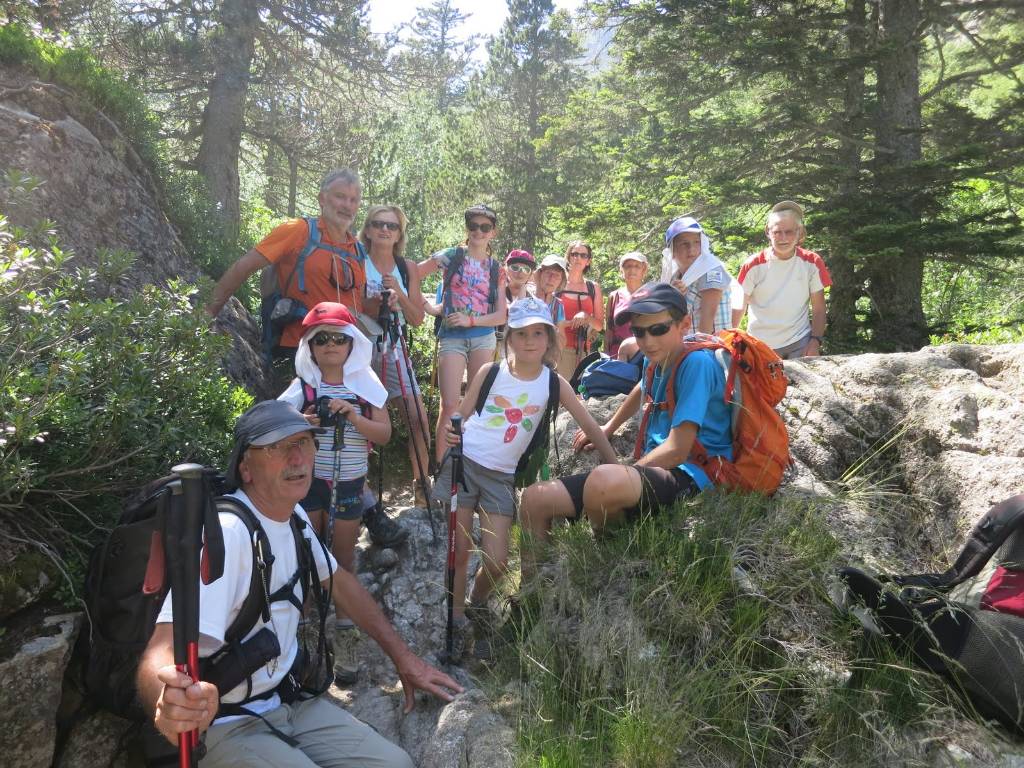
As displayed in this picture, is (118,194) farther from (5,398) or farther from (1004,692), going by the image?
(1004,692)

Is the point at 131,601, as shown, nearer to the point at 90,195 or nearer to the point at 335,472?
the point at 335,472

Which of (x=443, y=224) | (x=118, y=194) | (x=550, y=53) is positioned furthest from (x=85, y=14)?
(x=550, y=53)

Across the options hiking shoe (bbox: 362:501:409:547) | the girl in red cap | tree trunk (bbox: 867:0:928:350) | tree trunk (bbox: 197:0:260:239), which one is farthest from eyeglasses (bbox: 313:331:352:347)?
tree trunk (bbox: 197:0:260:239)

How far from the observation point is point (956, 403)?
15.2 feet

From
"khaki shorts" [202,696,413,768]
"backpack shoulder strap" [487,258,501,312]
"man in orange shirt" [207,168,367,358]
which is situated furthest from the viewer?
"backpack shoulder strap" [487,258,501,312]

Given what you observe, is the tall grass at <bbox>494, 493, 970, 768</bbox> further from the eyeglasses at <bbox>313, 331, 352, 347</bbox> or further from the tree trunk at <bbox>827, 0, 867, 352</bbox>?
the tree trunk at <bbox>827, 0, 867, 352</bbox>

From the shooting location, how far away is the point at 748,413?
140 inches

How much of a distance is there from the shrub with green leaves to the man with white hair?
14.9ft

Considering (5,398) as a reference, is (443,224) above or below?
above

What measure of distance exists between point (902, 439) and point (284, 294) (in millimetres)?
4536

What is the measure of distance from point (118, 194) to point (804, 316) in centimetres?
639

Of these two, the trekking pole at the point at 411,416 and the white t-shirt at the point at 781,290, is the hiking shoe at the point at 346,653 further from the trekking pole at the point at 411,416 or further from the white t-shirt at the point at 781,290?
the white t-shirt at the point at 781,290

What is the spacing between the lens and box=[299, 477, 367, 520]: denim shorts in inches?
161

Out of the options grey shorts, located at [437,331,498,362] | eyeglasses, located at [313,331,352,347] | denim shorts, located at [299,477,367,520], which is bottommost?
denim shorts, located at [299,477,367,520]
